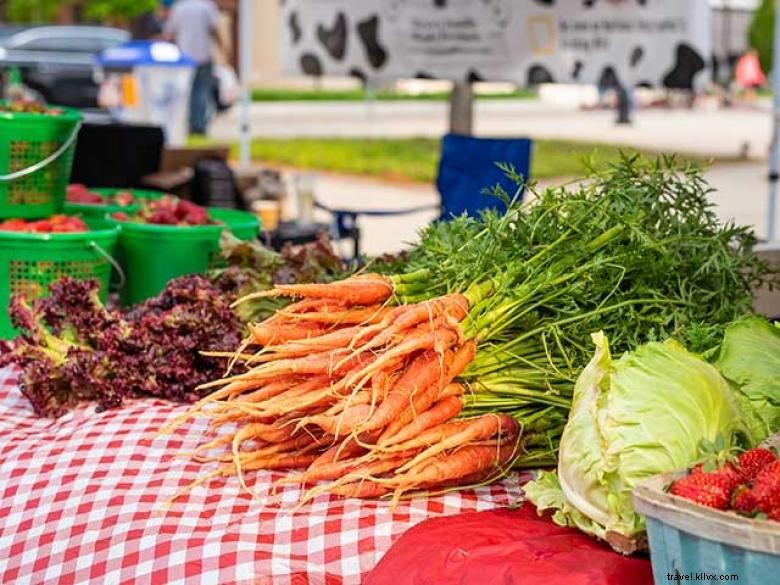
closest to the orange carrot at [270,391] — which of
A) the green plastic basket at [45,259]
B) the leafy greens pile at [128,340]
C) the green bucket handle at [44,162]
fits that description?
the leafy greens pile at [128,340]

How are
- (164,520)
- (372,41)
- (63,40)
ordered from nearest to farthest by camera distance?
(164,520) < (372,41) < (63,40)

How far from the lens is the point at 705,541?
1895mm

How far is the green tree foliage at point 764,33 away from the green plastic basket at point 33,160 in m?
28.6

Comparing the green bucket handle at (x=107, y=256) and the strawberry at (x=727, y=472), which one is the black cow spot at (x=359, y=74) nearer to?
the green bucket handle at (x=107, y=256)

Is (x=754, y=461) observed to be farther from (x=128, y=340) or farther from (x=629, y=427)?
(x=128, y=340)

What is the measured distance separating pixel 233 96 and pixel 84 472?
20.2m

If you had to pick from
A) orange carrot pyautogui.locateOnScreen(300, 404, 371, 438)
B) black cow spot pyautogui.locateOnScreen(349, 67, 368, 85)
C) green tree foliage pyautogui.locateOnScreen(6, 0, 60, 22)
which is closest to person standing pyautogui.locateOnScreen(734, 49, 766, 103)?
green tree foliage pyautogui.locateOnScreen(6, 0, 60, 22)

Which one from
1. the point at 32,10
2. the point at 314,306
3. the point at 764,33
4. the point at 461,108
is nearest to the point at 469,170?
the point at 461,108

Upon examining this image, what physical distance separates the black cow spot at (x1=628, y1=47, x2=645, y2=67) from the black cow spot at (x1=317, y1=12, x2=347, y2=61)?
2.02m

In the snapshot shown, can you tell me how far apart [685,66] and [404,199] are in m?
6.50

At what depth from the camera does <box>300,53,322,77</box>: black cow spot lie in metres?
8.36

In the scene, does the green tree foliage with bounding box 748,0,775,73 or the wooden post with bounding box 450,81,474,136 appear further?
the green tree foliage with bounding box 748,0,775,73

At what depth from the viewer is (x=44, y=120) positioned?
468 cm

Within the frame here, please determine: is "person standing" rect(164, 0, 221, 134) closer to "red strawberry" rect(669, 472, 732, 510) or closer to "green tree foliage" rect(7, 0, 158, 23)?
"green tree foliage" rect(7, 0, 158, 23)
